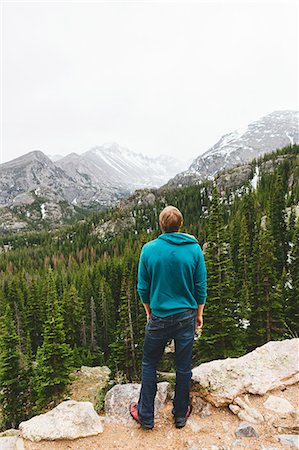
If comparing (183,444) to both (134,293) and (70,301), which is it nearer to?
(134,293)

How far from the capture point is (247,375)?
668cm

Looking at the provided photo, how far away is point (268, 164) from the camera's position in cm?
14525

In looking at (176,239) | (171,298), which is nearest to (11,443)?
(171,298)

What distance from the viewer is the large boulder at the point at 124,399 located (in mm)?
6070

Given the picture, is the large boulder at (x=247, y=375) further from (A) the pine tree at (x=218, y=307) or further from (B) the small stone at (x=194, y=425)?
(A) the pine tree at (x=218, y=307)

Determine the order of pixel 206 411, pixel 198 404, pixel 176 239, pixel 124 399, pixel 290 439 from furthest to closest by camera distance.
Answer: pixel 124 399, pixel 198 404, pixel 206 411, pixel 176 239, pixel 290 439

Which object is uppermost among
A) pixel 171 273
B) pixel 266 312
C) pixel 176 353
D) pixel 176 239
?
pixel 176 239

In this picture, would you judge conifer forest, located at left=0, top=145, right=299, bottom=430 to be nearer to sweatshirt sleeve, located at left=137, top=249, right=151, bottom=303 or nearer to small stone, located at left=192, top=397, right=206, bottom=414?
small stone, located at left=192, top=397, right=206, bottom=414

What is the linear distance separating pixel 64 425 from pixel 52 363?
22046 millimetres

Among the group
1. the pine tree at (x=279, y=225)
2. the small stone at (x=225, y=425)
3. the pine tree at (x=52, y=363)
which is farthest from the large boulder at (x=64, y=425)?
the pine tree at (x=279, y=225)

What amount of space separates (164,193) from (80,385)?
163 metres

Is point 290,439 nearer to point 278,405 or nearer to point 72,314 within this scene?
point 278,405

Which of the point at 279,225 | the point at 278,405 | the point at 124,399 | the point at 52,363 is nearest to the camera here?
the point at 278,405

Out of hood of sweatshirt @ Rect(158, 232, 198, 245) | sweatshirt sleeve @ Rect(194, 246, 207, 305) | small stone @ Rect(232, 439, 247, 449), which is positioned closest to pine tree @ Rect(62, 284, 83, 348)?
sweatshirt sleeve @ Rect(194, 246, 207, 305)
